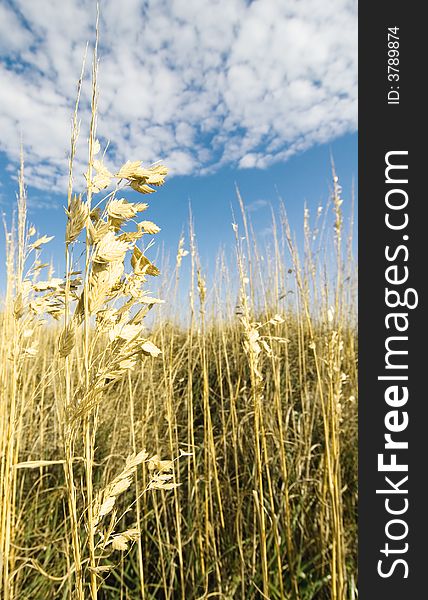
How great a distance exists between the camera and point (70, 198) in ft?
1.67

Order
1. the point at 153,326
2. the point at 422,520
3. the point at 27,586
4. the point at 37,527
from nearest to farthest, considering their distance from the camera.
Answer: the point at 422,520 → the point at 27,586 → the point at 37,527 → the point at 153,326

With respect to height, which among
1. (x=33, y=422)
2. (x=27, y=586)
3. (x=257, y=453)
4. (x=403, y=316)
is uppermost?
(x=403, y=316)

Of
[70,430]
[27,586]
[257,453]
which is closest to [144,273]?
[70,430]

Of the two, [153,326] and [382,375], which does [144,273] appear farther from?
[153,326]

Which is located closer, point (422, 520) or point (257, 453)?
point (257, 453)

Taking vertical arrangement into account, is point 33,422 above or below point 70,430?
below

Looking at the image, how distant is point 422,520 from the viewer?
3.88ft

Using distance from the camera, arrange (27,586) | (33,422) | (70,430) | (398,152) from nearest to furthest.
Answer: (70,430)
(398,152)
(27,586)
(33,422)

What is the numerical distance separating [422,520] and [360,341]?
508 mm

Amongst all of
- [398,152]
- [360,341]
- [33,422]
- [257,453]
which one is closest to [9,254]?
[257,453]

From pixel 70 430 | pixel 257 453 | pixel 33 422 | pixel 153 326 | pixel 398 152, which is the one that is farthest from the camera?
pixel 153 326

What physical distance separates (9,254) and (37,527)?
1122mm

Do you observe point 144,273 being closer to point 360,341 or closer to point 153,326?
point 360,341

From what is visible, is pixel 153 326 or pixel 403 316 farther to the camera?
pixel 153 326
